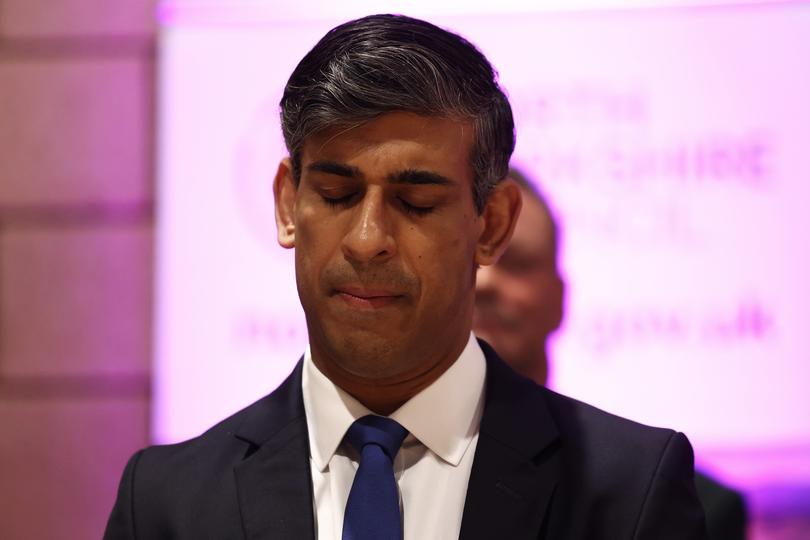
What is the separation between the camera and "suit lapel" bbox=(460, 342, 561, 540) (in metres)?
1.47

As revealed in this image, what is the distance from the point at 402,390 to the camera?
1.58m

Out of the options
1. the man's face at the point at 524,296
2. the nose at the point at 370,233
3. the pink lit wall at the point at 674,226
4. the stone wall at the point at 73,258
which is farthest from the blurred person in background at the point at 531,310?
the stone wall at the point at 73,258

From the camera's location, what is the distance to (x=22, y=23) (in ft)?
10.7

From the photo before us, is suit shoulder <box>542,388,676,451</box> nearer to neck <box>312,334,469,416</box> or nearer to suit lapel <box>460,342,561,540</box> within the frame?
suit lapel <box>460,342,561,540</box>

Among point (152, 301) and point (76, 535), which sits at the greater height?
point (152, 301)

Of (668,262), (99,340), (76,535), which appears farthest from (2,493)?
(668,262)

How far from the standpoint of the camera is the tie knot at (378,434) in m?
1.53

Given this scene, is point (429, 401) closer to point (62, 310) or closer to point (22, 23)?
point (62, 310)

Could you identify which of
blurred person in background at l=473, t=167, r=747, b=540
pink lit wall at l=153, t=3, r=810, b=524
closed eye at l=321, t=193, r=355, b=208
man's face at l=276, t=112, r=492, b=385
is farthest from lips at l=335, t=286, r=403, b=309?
pink lit wall at l=153, t=3, r=810, b=524

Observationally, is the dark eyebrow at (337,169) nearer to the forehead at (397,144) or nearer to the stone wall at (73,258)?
the forehead at (397,144)

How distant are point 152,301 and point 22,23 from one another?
2.95 feet

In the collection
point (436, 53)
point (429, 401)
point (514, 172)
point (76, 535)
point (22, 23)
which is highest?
→ point (22, 23)

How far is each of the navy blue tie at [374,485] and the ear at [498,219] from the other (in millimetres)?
277

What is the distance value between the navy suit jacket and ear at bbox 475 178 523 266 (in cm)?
18
